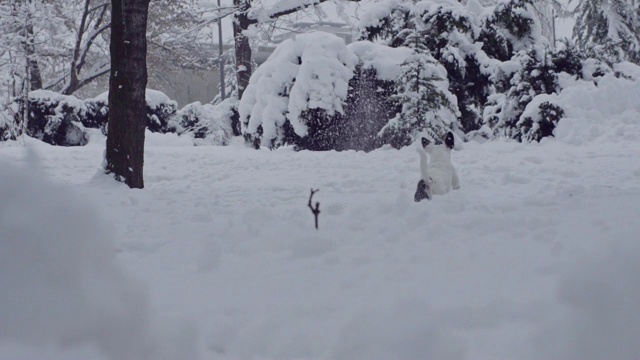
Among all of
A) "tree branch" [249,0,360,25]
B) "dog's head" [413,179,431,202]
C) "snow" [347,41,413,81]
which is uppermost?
"tree branch" [249,0,360,25]

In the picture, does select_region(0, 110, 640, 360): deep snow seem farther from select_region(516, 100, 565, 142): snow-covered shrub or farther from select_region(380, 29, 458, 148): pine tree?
select_region(516, 100, 565, 142): snow-covered shrub

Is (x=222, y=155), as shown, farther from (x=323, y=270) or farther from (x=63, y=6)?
(x=63, y=6)

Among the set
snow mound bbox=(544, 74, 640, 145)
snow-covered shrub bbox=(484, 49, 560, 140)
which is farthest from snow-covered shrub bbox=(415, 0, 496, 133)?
snow mound bbox=(544, 74, 640, 145)

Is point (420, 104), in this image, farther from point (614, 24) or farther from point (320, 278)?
point (614, 24)

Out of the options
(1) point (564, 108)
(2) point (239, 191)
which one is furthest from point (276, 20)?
(2) point (239, 191)

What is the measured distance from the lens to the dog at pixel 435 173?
4.95 metres

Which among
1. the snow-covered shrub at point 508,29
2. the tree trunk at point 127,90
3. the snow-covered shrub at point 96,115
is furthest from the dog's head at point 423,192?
the snow-covered shrub at point 96,115

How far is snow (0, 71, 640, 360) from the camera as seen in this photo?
7.09 feet

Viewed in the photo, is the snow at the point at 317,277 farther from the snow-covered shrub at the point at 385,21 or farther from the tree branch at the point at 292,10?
the tree branch at the point at 292,10

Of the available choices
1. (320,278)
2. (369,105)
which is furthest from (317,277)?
(369,105)

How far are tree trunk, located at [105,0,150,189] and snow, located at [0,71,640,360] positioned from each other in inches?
56.7

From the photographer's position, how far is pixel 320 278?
299cm

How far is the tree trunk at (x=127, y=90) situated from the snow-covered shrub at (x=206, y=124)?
9198mm

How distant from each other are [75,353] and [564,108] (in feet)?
30.4
